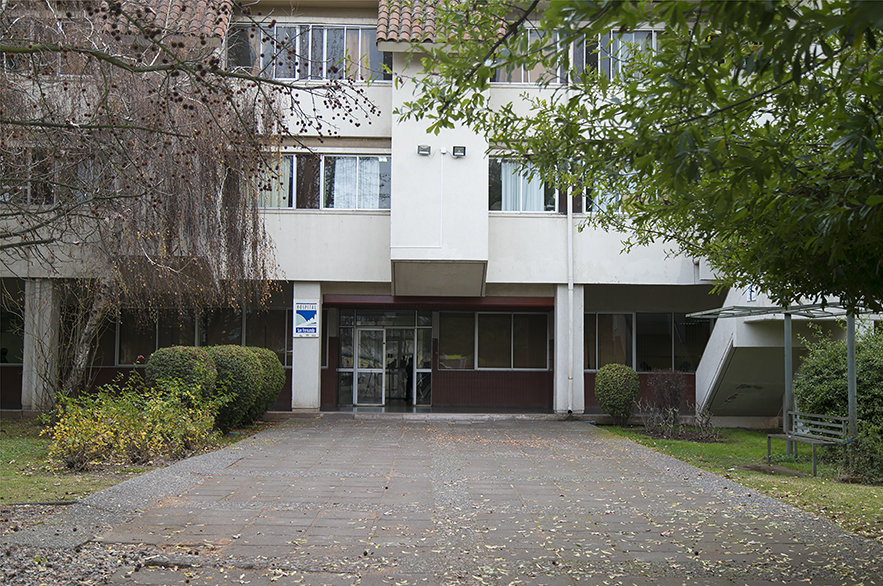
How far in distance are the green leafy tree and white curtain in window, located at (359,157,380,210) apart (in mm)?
10733

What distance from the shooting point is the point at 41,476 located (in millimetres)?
8531

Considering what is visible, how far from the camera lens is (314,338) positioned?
56.1 ft

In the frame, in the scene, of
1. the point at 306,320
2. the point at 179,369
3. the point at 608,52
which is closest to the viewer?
the point at 608,52

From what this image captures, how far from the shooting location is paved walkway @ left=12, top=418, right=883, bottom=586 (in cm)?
497

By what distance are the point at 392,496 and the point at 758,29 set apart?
19.4ft

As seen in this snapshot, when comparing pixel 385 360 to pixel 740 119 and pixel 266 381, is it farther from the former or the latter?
pixel 740 119

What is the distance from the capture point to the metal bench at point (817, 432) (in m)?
9.84

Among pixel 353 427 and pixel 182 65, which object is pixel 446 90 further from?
pixel 353 427

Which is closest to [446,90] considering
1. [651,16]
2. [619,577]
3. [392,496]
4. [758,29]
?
[651,16]

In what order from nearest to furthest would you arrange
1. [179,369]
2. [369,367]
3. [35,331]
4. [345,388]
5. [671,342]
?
[179,369]
[35,331]
[671,342]
[345,388]
[369,367]

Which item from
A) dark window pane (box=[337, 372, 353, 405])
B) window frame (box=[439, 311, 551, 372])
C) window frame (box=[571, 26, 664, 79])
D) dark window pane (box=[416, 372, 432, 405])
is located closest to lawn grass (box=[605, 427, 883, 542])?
window frame (box=[571, 26, 664, 79])

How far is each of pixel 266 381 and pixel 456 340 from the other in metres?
6.91

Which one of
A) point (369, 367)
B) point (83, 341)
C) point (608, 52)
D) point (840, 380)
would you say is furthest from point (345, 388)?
point (608, 52)

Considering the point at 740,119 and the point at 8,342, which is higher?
the point at 740,119
